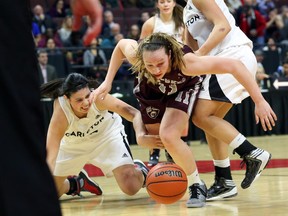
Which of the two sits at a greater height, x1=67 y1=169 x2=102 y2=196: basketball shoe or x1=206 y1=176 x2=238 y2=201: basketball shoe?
x1=206 y1=176 x2=238 y2=201: basketball shoe

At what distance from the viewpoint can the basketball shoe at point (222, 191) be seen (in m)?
5.02

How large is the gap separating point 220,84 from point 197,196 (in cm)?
84

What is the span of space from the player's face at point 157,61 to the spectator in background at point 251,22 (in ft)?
31.4

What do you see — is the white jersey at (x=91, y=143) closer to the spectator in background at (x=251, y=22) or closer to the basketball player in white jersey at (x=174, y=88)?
the basketball player in white jersey at (x=174, y=88)

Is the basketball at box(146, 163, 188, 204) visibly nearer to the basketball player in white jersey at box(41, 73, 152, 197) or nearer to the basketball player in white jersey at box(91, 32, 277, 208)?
the basketball player in white jersey at box(91, 32, 277, 208)

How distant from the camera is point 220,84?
496 cm

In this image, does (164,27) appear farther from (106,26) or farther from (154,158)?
(106,26)

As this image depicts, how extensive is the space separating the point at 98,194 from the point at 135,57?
146cm

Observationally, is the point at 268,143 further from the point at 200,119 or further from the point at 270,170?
the point at 200,119

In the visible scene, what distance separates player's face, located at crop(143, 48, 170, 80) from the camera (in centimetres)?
439

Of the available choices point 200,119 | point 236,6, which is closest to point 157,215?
point 200,119

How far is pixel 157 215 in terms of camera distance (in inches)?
169

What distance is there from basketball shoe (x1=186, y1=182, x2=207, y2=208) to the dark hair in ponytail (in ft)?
3.62

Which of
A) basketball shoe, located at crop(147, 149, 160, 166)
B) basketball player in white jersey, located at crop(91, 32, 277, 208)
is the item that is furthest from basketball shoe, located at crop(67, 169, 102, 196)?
basketball shoe, located at crop(147, 149, 160, 166)
